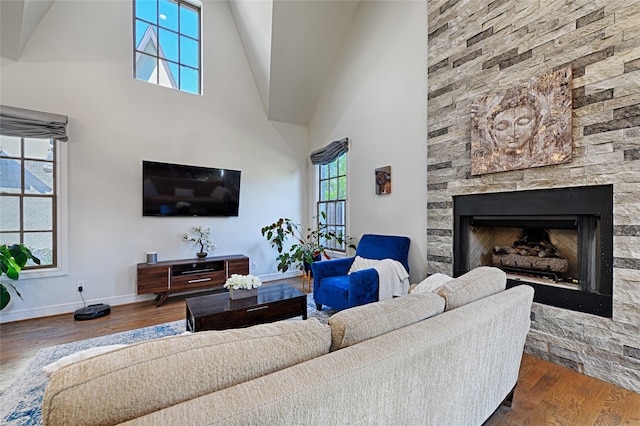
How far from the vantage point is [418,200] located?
334 cm

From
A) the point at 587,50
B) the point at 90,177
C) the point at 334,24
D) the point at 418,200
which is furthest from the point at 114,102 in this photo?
the point at 587,50

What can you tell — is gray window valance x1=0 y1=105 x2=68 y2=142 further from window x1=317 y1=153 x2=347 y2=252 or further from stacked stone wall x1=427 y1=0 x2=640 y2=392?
stacked stone wall x1=427 y1=0 x2=640 y2=392

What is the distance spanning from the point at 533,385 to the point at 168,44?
5680 mm

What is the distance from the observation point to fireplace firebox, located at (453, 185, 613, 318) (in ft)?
6.79

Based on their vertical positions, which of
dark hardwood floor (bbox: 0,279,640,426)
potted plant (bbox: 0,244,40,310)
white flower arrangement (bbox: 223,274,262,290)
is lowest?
dark hardwood floor (bbox: 0,279,640,426)

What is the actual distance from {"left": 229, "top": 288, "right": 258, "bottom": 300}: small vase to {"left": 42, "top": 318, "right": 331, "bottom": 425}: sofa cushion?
1.76 m

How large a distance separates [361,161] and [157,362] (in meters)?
3.78

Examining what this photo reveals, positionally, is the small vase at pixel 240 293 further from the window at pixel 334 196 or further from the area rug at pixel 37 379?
the window at pixel 334 196

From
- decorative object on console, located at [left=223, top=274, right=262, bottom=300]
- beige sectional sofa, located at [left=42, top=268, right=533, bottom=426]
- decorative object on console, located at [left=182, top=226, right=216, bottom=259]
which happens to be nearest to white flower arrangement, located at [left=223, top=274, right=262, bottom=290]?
decorative object on console, located at [left=223, top=274, right=262, bottom=300]

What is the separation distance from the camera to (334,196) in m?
4.88

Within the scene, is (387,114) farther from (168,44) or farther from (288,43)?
(168,44)

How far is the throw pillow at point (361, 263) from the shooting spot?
330 cm

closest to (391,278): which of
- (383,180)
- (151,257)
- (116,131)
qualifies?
(383,180)

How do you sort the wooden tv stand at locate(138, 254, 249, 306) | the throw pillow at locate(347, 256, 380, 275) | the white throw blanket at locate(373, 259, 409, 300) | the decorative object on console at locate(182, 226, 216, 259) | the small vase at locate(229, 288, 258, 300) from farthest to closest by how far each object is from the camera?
the decorative object on console at locate(182, 226, 216, 259)
the wooden tv stand at locate(138, 254, 249, 306)
the throw pillow at locate(347, 256, 380, 275)
the white throw blanket at locate(373, 259, 409, 300)
the small vase at locate(229, 288, 258, 300)
